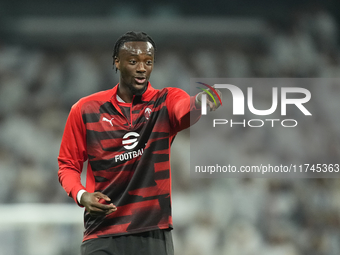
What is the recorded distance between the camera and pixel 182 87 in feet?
9.04

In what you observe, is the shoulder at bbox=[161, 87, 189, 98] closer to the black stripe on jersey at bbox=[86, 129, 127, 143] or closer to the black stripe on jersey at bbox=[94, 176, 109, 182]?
the black stripe on jersey at bbox=[86, 129, 127, 143]

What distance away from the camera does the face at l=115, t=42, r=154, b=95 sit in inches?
62.9

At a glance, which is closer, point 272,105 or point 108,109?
point 108,109

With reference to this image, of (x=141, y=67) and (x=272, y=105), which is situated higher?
(x=272, y=105)

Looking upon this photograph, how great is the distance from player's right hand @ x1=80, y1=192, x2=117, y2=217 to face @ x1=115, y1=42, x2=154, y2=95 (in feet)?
1.47

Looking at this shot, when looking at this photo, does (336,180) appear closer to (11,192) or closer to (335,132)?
(335,132)

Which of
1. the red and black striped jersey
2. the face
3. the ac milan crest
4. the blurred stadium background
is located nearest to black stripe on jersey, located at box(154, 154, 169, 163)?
the red and black striped jersey

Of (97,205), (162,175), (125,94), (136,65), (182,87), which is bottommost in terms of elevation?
(97,205)

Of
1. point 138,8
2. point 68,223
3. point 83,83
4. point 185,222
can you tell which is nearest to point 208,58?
point 138,8

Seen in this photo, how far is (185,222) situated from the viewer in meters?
2.64

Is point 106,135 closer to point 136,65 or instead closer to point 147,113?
point 147,113

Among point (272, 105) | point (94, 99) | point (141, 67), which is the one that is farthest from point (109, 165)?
point (272, 105)

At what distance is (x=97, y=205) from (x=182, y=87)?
152cm

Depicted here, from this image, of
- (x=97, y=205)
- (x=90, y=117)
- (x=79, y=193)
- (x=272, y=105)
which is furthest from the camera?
(x=272, y=105)
